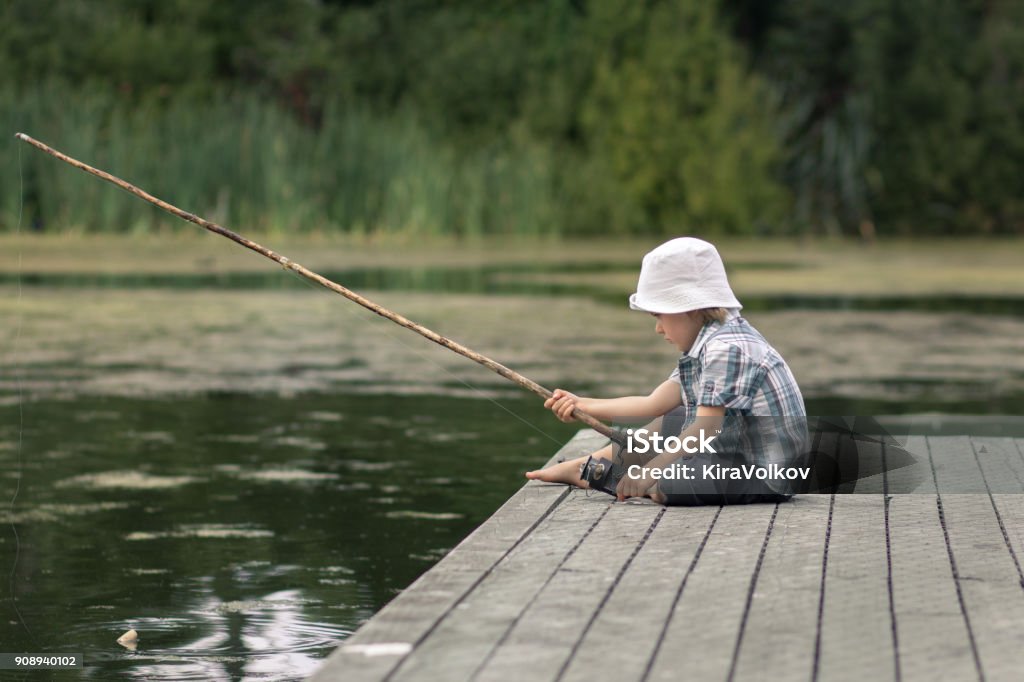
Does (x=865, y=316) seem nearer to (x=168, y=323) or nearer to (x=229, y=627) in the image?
(x=168, y=323)

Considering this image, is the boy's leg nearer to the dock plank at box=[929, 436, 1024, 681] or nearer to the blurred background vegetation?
the dock plank at box=[929, 436, 1024, 681]

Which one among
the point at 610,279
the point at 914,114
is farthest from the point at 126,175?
the point at 914,114

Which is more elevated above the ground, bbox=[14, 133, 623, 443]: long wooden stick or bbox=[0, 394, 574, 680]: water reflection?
bbox=[14, 133, 623, 443]: long wooden stick

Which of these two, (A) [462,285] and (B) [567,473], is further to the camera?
(A) [462,285]

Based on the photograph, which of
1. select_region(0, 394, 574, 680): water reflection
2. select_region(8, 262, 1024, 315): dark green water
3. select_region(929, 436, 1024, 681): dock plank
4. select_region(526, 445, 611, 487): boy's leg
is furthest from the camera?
select_region(8, 262, 1024, 315): dark green water

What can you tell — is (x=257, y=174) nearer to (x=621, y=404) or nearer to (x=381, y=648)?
(x=621, y=404)

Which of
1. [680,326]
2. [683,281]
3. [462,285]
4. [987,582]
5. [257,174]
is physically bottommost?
[987,582]

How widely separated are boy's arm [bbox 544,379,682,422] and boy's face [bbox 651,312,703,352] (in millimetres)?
178

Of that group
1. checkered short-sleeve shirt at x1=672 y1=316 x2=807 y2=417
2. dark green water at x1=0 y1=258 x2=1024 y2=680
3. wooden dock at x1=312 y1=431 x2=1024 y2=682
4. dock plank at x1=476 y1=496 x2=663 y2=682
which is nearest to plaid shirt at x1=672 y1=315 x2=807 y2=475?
checkered short-sleeve shirt at x1=672 y1=316 x2=807 y2=417

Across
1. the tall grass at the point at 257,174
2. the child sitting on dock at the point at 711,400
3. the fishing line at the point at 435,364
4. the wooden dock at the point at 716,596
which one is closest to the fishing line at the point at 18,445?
the fishing line at the point at 435,364

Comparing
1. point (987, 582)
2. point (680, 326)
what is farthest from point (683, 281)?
point (987, 582)

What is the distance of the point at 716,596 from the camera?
3.80 metres

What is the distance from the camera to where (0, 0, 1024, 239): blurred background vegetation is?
22562 millimetres

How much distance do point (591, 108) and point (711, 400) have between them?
2111 cm
